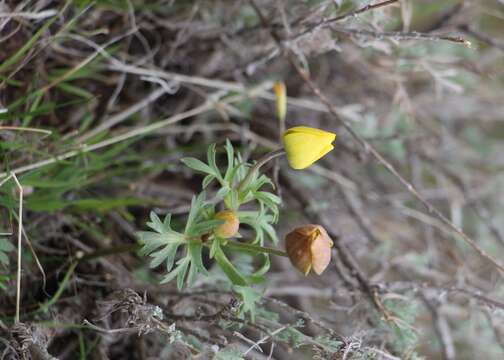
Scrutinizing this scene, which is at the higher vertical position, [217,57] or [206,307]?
[217,57]

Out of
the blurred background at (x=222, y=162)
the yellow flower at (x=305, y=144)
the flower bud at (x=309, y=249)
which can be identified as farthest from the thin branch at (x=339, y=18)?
the flower bud at (x=309, y=249)

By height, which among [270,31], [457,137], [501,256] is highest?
[270,31]

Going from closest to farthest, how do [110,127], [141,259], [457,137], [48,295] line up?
[48,295], [141,259], [110,127], [457,137]

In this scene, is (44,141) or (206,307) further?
(44,141)

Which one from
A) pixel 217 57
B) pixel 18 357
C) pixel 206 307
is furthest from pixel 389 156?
pixel 18 357

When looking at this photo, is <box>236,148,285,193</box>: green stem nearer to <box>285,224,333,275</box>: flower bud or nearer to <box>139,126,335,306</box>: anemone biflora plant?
<box>139,126,335,306</box>: anemone biflora plant

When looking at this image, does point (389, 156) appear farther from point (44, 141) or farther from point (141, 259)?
point (44, 141)

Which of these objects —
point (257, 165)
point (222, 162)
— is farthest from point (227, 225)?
point (222, 162)

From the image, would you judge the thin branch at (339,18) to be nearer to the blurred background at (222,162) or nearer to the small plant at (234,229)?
the blurred background at (222,162)
